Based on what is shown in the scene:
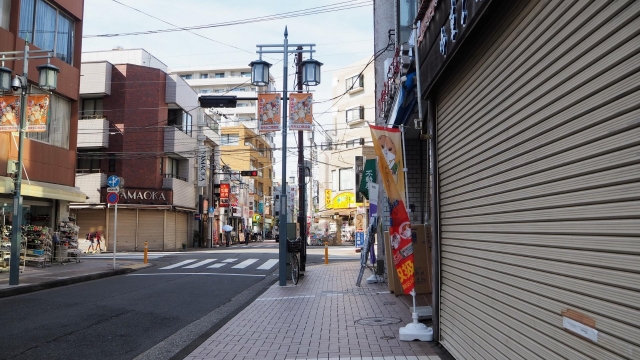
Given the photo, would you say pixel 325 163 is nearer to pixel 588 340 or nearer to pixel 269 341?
pixel 269 341

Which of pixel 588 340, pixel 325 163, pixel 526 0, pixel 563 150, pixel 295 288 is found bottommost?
pixel 295 288

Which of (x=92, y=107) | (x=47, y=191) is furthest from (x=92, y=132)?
(x=47, y=191)

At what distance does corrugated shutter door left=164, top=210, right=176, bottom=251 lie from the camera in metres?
37.8

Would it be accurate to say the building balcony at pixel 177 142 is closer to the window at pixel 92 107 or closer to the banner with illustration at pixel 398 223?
the window at pixel 92 107

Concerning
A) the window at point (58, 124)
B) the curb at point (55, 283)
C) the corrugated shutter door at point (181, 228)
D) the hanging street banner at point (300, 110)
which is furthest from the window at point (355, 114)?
the hanging street banner at point (300, 110)

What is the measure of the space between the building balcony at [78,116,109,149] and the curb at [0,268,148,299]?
1810 cm

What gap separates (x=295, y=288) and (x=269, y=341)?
251 inches

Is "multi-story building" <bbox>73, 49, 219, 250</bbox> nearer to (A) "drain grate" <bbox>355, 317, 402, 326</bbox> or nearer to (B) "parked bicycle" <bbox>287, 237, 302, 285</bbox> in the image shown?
(B) "parked bicycle" <bbox>287, 237, 302, 285</bbox>

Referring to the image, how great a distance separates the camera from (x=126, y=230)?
35.7 meters

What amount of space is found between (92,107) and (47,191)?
18.3 meters

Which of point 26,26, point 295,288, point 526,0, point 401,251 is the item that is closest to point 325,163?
point 26,26

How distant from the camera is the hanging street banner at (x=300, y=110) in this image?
575 inches

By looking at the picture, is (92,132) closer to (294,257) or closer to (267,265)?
(267,265)

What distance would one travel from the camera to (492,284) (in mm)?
4574
